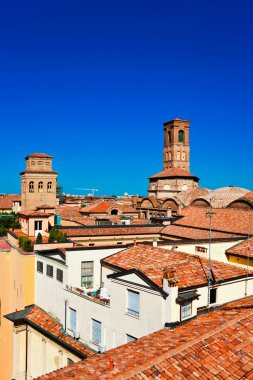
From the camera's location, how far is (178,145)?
9131 cm

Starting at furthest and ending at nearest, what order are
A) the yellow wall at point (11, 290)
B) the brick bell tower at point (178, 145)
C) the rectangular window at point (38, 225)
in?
1. the brick bell tower at point (178, 145)
2. the rectangular window at point (38, 225)
3. the yellow wall at point (11, 290)

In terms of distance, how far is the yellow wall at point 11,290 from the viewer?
63.4 ft

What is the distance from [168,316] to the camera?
1176 cm

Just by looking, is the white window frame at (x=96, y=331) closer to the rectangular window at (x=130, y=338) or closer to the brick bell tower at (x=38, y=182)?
the rectangular window at (x=130, y=338)

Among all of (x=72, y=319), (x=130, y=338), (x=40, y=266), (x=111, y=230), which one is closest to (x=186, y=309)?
(x=130, y=338)

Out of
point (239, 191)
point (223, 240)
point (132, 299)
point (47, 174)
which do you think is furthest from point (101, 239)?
point (47, 174)

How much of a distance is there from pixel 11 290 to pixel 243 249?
1355 cm

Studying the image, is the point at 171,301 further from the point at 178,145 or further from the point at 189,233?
the point at 178,145

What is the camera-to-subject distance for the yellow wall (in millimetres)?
19328

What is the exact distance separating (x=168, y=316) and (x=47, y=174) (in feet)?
182

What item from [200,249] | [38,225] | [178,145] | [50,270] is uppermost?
[178,145]

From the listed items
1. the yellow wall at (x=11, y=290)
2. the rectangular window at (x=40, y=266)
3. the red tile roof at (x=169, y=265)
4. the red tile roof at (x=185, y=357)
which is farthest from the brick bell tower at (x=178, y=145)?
the red tile roof at (x=185, y=357)

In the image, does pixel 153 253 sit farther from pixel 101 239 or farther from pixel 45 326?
pixel 101 239

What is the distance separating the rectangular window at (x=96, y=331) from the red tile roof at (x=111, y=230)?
44.8ft
